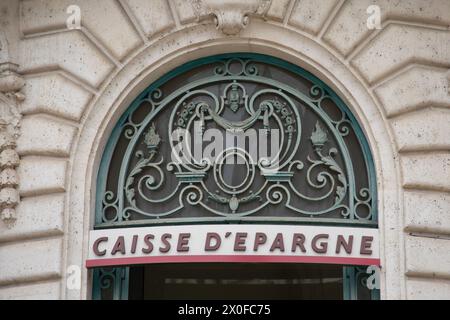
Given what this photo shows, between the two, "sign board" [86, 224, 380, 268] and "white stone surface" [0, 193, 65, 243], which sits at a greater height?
"white stone surface" [0, 193, 65, 243]

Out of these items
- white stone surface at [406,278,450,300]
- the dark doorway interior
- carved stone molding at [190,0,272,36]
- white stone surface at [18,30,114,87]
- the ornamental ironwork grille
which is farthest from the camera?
the dark doorway interior

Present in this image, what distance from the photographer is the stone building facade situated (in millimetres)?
9500

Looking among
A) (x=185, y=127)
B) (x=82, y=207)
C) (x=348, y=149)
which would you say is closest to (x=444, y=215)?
(x=348, y=149)

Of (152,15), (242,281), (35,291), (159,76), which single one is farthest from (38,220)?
(242,281)

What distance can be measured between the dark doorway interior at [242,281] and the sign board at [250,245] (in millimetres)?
4451

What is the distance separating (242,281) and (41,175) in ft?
21.4

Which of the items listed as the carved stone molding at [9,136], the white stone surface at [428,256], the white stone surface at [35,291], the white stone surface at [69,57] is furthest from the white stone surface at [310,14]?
the white stone surface at [35,291]

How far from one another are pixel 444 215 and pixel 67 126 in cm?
403

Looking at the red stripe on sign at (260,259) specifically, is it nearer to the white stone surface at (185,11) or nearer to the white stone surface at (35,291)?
the white stone surface at (35,291)

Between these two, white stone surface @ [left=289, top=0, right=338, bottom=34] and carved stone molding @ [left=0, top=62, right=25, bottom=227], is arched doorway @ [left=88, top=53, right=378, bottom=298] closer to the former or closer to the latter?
white stone surface @ [left=289, top=0, right=338, bottom=34]

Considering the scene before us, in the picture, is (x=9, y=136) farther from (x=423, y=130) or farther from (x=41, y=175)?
(x=423, y=130)

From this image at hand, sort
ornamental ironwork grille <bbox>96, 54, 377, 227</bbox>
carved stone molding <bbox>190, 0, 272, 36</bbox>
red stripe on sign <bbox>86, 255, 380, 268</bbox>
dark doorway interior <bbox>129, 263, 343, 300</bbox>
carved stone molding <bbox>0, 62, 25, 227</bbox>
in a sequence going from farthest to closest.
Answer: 1. dark doorway interior <bbox>129, 263, 343, 300</bbox>
2. carved stone molding <bbox>190, 0, 272, 36</bbox>
3. ornamental ironwork grille <bbox>96, 54, 377, 227</bbox>
4. carved stone molding <bbox>0, 62, 25, 227</bbox>
5. red stripe on sign <bbox>86, 255, 380, 268</bbox>

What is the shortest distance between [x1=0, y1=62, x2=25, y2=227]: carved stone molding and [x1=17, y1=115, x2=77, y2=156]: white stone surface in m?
0.10

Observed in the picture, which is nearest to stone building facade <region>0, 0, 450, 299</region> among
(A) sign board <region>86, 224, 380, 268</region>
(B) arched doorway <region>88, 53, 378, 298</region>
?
(B) arched doorway <region>88, 53, 378, 298</region>
